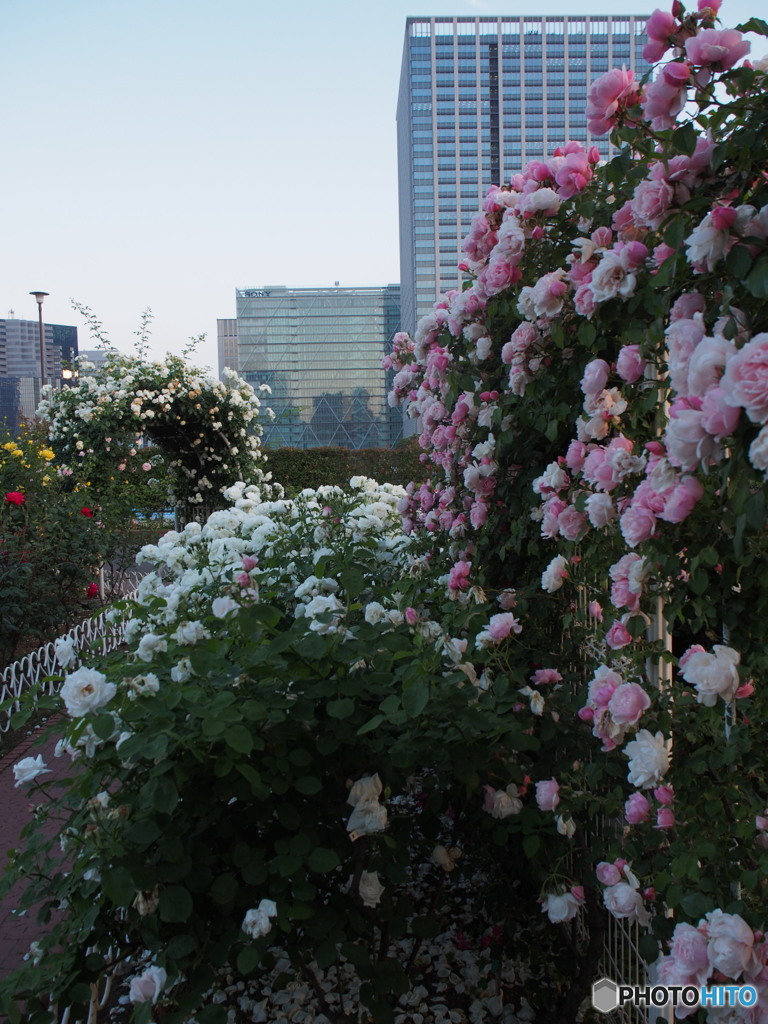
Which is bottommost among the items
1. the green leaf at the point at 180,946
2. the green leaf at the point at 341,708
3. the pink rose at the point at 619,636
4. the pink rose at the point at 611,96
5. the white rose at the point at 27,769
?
the green leaf at the point at 180,946

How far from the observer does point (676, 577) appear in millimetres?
1149

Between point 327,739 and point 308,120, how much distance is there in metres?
10.8

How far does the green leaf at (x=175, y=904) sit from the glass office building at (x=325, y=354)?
178ft

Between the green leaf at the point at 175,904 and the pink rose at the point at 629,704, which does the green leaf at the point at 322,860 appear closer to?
the green leaf at the point at 175,904

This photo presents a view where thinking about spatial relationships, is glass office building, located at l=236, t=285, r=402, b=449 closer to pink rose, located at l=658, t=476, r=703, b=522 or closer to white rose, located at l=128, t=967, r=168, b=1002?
white rose, located at l=128, t=967, r=168, b=1002

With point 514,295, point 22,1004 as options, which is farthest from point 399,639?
point 22,1004

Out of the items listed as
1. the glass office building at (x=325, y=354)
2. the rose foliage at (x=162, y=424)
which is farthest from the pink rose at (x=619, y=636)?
the glass office building at (x=325, y=354)

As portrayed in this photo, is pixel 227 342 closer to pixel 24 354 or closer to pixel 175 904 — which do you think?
pixel 24 354

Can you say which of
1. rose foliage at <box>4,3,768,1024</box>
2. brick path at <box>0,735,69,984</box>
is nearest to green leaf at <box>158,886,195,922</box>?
rose foliage at <box>4,3,768,1024</box>

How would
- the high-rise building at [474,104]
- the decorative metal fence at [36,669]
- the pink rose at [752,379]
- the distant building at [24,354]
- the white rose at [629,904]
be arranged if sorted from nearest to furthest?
the pink rose at [752,379] < the white rose at [629,904] < the decorative metal fence at [36,669] < the distant building at [24,354] < the high-rise building at [474,104]

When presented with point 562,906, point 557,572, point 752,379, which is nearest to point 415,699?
point 557,572

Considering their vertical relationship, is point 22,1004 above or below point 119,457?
below

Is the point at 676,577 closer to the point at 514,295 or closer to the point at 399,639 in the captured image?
the point at 399,639

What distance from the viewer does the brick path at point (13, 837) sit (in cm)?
225
